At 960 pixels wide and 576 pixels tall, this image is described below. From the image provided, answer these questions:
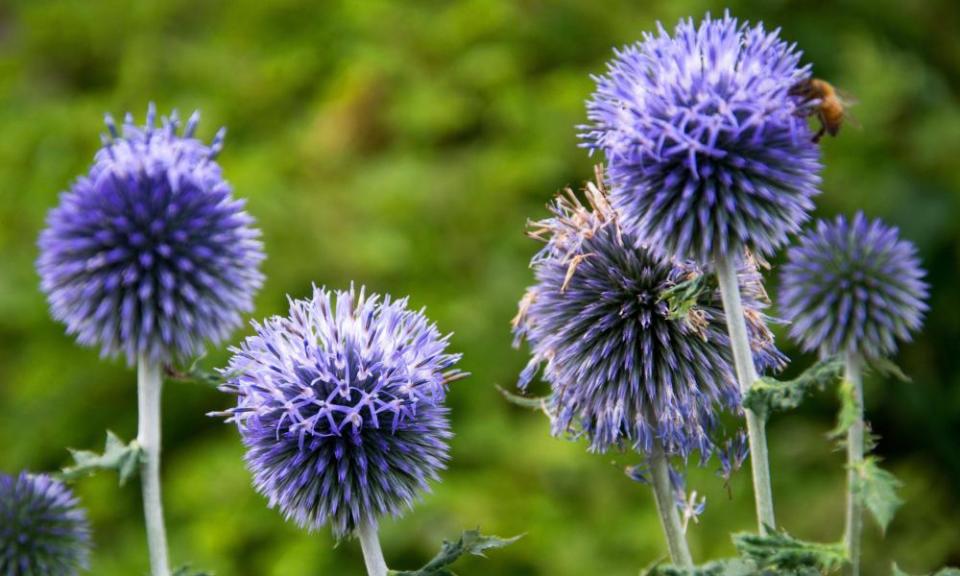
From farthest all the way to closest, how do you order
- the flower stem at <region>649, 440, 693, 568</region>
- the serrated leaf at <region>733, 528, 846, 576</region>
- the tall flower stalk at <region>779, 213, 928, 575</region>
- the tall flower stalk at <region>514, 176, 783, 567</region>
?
the tall flower stalk at <region>779, 213, 928, 575</region>, the tall flower stalk at <region>514, 176, 783, 567</region>, the flower stem at <region>649, 440, 693, 568</region>, the serrated leaf at <region>733, 528, 846, 576</region>

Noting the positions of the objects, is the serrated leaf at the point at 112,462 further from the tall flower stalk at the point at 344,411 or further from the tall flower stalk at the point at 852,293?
the tall flower stalk at the point at 852,293

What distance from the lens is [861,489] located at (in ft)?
5.07

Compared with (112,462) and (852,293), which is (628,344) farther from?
(112,462)

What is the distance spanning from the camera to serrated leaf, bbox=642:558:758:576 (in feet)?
5.08

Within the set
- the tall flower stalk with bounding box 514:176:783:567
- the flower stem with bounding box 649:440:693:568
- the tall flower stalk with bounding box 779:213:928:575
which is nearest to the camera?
the flower stem with bounding box 649:440:693:568

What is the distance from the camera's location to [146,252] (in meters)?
1.81

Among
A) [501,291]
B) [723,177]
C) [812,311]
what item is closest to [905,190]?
[501,291]

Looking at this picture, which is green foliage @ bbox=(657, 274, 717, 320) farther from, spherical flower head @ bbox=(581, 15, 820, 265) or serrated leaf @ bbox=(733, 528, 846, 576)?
serrated leaf @ bbox=(733, 528, 846, 576)

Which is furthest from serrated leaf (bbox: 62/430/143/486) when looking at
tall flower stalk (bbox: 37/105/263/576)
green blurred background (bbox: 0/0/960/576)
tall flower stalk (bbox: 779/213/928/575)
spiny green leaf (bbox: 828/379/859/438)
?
green blurred background (bbox: 0/0/960/576)

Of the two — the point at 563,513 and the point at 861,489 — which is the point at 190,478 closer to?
the point at 563,513

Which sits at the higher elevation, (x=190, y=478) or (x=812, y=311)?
(x=190, y=478)

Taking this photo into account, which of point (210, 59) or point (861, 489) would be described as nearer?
point (861, 489)

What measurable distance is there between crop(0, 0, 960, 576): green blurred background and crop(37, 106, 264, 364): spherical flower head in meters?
2.82

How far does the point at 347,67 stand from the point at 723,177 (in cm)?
426
